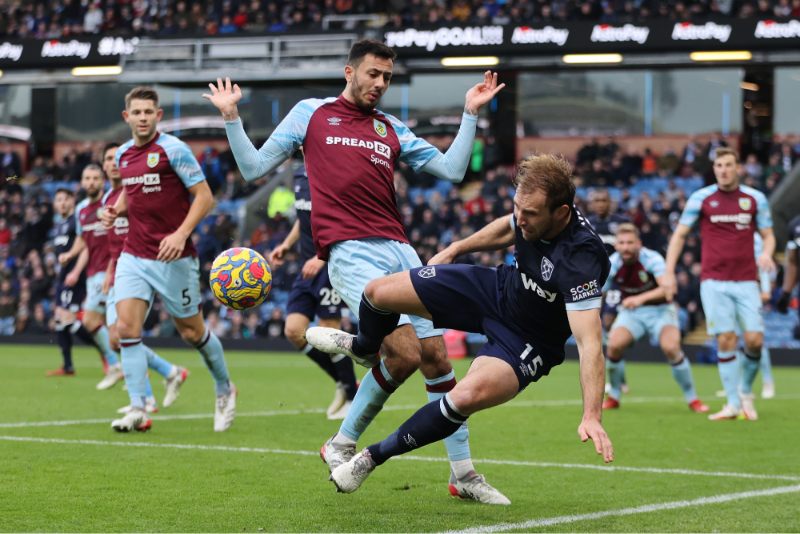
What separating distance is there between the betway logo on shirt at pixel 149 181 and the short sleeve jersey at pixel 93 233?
17.7ft

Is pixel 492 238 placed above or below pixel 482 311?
above

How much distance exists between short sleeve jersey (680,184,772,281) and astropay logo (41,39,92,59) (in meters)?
27.1

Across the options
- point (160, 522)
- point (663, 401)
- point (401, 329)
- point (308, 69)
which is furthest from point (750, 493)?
point (308, 69)

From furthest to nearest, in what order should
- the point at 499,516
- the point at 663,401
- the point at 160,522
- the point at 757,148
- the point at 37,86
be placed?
the point at 37,86
the point at 757,148
the point at 663,401
the point at 499,516
the point at 160,522

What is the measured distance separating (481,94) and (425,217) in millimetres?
21384

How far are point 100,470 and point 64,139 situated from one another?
116 feet

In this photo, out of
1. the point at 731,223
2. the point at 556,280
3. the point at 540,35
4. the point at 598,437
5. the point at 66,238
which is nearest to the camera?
the point at 598,437

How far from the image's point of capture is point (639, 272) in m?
13.0

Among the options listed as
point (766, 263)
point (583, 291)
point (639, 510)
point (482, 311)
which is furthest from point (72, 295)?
point (583, 291)

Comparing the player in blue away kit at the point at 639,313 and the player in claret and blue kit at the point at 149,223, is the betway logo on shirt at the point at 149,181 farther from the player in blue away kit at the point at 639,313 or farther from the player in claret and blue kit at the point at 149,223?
the player in blue away kit at the point at 639,313

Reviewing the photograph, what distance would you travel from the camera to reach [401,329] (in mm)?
6738

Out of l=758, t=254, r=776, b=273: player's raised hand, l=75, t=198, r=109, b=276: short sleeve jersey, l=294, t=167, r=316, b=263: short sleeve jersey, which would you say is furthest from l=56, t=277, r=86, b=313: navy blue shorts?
l=758, t=254, r=776, b=273: player's raised hand

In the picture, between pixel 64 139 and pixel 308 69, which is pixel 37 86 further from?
pixel 308 69

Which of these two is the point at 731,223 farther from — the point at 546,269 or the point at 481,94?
the point at 546,269
